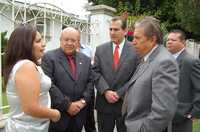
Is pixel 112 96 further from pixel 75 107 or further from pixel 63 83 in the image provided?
pixel 63 83

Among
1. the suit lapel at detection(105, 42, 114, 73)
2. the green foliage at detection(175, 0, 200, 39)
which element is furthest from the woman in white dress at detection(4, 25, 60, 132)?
the green foliage at detection(175, 0, 200, 39)

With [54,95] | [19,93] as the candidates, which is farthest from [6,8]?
[19,93]

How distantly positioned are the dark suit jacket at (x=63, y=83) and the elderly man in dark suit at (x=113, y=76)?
0.28 m

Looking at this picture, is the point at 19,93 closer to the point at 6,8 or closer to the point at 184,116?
the point at 184,116

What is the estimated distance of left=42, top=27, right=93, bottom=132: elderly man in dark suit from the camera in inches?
174

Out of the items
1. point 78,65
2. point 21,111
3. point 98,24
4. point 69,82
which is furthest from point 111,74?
point 98,24

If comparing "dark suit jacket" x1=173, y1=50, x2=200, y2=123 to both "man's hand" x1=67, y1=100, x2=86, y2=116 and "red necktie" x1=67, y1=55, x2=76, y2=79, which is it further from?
"red necktie" x1=67, y1=55, x2=76, y2=79

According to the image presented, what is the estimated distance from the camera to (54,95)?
4.35m

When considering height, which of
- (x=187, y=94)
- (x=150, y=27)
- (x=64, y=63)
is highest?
(x=150, y=27)

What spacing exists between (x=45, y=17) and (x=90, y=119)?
2046mm

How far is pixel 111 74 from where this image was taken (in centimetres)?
480

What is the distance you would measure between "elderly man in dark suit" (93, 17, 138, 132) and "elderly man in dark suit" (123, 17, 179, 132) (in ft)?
4.30

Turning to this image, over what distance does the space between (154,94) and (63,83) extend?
5.34 feet

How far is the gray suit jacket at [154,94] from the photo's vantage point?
10.0 ft
